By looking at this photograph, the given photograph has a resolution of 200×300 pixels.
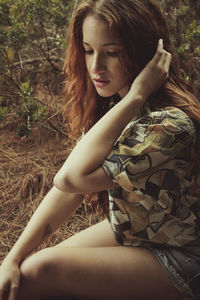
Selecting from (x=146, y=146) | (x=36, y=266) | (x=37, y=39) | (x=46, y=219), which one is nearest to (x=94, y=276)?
(x=36, y=266)

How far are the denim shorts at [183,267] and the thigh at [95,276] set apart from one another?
3cm

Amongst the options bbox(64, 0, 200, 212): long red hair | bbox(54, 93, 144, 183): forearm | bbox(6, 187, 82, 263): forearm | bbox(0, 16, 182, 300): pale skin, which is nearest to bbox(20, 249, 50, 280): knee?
bbox(0, 16, 182, 300): pale skin

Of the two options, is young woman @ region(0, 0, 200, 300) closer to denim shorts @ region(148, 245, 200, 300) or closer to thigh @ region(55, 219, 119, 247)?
denim shorts @ region(148, 245, 200, 300)

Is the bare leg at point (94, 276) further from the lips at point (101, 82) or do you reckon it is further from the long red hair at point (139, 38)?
the lips at point (101, 82)

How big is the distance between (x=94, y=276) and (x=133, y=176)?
17.4 inches

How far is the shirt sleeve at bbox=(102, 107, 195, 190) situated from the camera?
1.43 metres

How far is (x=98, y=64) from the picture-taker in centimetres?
163

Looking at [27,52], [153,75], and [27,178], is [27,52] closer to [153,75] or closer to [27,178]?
[27,178]

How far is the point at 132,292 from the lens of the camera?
154cm

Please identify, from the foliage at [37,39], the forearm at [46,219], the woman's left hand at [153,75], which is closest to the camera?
the woman's left hand at [153,75]

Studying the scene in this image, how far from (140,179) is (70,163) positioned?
299mm

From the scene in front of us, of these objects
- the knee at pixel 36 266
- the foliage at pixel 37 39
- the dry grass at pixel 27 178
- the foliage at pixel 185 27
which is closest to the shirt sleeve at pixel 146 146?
the knee at pixel 36 266

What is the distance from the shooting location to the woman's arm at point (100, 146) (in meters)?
1.50

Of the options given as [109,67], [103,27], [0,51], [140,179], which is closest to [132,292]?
[140,179]
